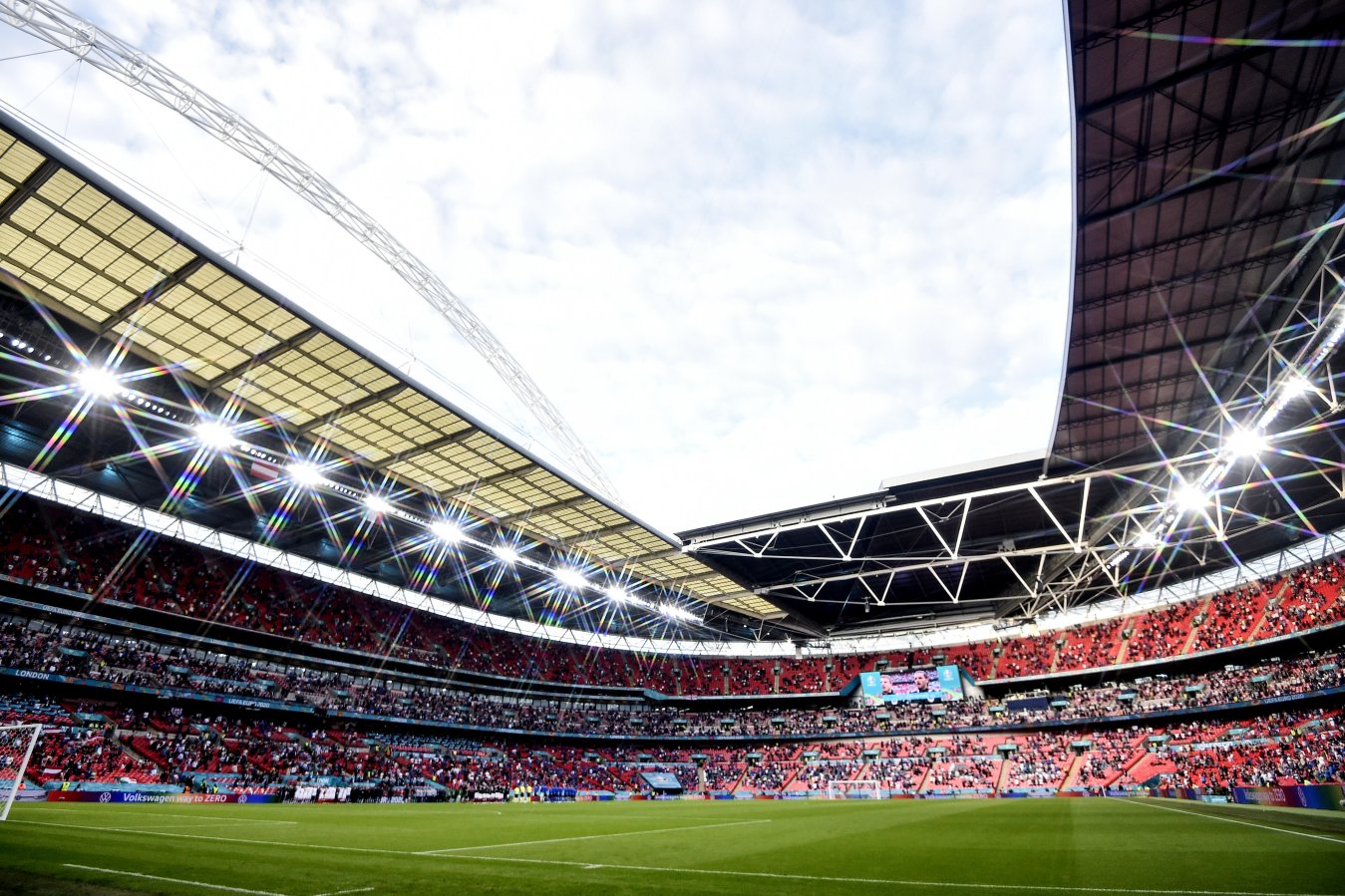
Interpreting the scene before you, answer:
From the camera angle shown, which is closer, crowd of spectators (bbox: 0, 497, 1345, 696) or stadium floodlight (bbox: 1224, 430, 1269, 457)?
stadium floodlight (bbox: 1224, 430, 1269, 457)

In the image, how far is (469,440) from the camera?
27.9m

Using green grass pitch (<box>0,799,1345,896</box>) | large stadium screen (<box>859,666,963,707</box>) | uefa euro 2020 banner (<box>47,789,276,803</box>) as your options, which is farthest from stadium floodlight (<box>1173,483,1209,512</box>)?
uefa euro 2020 banner (<box>47,789,276,803</box>)

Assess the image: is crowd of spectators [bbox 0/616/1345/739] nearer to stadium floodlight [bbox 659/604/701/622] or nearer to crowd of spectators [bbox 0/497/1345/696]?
crowd of spectators [bbox 0/497/1345/696]

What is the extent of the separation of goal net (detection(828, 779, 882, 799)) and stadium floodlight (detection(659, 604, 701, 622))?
57.4 ft

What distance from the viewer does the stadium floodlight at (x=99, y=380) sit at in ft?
67.9

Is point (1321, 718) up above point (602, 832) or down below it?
above

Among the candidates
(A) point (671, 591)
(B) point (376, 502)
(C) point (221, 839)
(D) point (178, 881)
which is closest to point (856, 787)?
(A) point (671, 591)

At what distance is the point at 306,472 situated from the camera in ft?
91.8

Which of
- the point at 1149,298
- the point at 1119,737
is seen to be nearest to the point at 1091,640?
the point at 1119,737

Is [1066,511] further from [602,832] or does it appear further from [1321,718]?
[602,832]

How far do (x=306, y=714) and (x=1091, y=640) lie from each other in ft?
197

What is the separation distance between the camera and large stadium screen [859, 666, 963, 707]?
59344mm

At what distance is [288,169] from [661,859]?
25916 mm

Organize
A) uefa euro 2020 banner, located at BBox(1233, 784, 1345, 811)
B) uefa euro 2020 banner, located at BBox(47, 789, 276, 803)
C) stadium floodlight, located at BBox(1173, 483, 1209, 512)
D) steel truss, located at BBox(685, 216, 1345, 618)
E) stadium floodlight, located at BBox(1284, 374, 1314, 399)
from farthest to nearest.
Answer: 1. stadium floodlight, located at BBox(1173, 483, 1209, 512)
2. uefa euro 2020 banner, located at BBox(47, 789, 276, 803)
3. uefa euro 2020 banner, located at BBox(1233, 784, 1345, 811)
4. stadium floodlight, located at BBox(1284, 374, 1314, 399)
5. steel truss, located at BBox(685, 216, 1345, 618)
